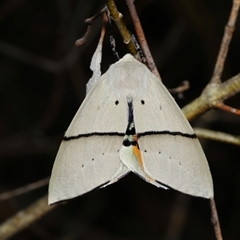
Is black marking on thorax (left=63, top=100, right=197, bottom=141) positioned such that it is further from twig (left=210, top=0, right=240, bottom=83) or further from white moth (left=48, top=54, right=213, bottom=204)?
twig (left=210, top=0, right=240, bottom=83)

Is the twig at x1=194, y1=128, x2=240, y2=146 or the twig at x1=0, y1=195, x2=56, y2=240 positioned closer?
the twig at x1=194, y1=128, x2=240, y2=146

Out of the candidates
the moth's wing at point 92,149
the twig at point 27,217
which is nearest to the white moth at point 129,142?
the moth's wing at point 92,149

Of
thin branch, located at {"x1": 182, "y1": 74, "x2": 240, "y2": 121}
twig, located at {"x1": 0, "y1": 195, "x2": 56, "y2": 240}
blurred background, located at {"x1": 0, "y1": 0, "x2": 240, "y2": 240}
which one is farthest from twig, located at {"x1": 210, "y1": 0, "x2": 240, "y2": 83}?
blurred background, located at {"x1": 0, "y1": 0, "x2": 240, "y2": 240}

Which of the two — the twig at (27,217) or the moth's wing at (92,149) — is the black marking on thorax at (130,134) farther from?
the twig at (27,217)

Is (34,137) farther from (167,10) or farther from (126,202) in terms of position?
(167,10)

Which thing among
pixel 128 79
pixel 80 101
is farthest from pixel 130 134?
pixel 80 101
